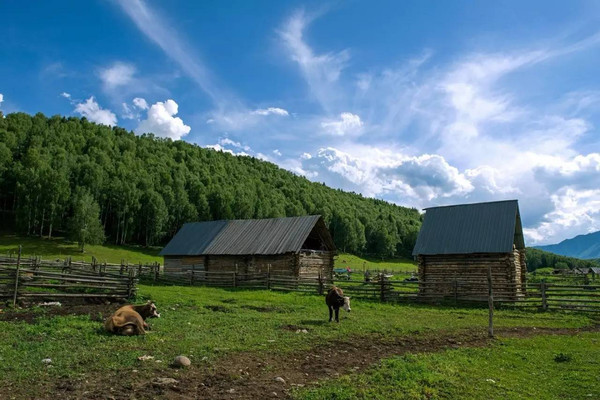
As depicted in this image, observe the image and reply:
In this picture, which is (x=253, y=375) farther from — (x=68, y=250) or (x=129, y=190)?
(x=129, y=190)

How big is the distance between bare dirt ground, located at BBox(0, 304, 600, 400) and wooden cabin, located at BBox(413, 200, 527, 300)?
13.9 meters

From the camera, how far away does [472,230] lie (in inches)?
1129

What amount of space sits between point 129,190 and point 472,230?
67850 mm

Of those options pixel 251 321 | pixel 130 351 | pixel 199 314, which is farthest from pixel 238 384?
pixel 199 314

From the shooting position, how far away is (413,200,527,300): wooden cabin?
83.8 feet

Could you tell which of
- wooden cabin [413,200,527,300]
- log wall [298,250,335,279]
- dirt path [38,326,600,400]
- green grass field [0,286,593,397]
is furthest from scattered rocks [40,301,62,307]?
log wall [298,250,335,279]

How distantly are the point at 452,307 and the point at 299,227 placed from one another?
1531 cm

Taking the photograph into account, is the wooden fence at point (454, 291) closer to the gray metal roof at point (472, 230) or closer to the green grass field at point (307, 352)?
the gray metal roof at point (472, 230)

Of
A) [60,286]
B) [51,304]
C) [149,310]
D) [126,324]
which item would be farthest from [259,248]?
[126,324]

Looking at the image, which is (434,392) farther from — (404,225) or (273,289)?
(404,225)

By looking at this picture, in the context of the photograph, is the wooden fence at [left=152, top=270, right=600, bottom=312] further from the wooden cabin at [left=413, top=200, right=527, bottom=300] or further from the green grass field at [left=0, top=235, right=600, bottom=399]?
the green grass field at [left=0, top=235, right=600, bottom=399]

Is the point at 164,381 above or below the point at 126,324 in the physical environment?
below

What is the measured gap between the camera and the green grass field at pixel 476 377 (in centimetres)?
728

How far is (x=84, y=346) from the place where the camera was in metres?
9.76
